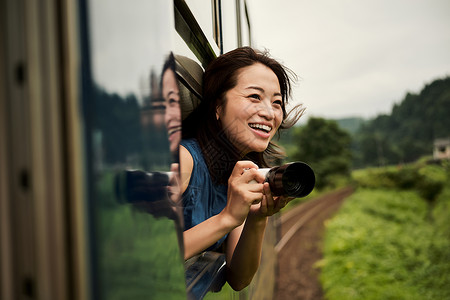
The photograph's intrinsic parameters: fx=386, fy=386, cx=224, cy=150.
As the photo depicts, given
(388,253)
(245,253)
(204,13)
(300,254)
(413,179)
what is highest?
(204,13)

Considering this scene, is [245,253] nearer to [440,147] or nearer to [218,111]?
[218,111]

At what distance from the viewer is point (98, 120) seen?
571 mm

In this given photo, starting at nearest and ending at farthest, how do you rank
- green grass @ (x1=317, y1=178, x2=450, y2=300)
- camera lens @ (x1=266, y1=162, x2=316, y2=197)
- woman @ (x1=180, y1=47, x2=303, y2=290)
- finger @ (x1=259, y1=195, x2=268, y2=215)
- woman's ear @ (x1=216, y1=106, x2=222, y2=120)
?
1. camera lens @ (x1=266, y1=162, x2=316, y2=197)
2. finger @ (x1=259, y1=195, x2=268, y2=215)
3. woman @ (x1=180, y1=47, x2=303, y2=290)
4. woman's ear @ (x1=216, y1=106, x2=222, y2=120)
5. green grass @ (x1=317, y1=178, x2=450, y2=300)

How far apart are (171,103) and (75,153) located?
1.42ft

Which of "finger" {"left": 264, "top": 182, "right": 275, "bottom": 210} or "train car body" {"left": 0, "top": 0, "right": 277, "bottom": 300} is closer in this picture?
"train car body" {"left": 0, "top": 0, "right": 277, "bottom": 300}

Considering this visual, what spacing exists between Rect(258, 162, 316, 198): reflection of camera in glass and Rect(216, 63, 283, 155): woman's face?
0.94 ft

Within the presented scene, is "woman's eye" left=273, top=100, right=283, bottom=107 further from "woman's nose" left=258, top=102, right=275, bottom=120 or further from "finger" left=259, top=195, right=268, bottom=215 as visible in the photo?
"finger" left=259, top=195, right=268, bottom=215

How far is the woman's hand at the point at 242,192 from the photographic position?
1.27 meters

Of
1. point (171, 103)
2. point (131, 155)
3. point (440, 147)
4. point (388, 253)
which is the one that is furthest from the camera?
point (440, 147)

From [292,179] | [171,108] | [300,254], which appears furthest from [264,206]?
[300,254]

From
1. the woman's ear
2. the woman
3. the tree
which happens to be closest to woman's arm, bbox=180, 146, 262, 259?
the woman

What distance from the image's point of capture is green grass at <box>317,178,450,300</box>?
315 inches

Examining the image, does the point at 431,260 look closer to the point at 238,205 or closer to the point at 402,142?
the point at 238,205

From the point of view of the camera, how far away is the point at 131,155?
2.20 feet
